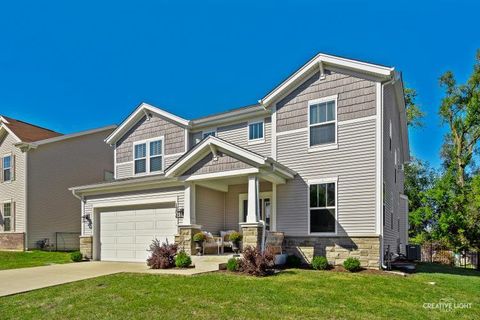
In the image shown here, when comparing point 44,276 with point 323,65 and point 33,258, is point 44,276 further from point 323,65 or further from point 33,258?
point 323,65

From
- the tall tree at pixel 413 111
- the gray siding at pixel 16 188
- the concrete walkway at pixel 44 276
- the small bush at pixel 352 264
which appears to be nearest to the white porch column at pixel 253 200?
the concrete walkway at pixel 44 276

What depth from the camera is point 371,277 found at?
10.5m

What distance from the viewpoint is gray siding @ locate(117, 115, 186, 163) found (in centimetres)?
1728

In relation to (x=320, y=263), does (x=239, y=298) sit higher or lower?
higher

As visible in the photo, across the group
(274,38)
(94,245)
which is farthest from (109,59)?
(94,245)

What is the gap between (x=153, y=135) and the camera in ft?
59.4

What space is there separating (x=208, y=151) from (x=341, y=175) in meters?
4.51

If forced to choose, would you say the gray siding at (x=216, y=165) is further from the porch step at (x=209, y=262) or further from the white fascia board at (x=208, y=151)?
the porch step at (x=209, y=262)

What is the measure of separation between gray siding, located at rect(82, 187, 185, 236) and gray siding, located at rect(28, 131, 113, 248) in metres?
5.97

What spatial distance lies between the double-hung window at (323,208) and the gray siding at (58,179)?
51.5 feet

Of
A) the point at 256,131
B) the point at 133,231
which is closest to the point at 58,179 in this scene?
the point at 133,231

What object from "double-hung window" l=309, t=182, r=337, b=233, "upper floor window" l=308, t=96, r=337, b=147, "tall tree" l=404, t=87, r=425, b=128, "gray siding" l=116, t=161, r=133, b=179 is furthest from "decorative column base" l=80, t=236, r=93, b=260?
"tall tree" l=404, t=87, r=425, b=128

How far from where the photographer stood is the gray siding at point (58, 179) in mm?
21359

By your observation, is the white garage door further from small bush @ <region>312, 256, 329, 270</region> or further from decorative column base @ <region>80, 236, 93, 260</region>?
small bush @ <region>312, 256, 329, 270</region>
